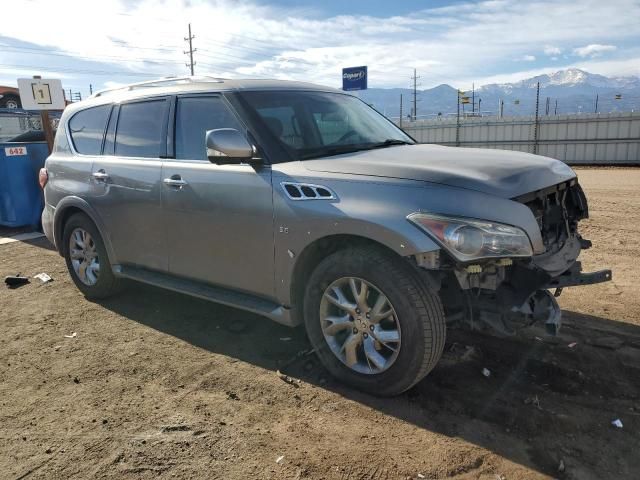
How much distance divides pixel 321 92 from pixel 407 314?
7.38ft

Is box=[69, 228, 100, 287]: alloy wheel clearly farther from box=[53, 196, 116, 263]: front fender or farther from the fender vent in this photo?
the fender vent

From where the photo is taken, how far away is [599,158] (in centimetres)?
2244

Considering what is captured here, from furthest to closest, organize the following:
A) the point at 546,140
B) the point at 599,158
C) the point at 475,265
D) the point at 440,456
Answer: the point at 546,140 < the point at 599,158 < the point at 475,265 < the point at 440,456

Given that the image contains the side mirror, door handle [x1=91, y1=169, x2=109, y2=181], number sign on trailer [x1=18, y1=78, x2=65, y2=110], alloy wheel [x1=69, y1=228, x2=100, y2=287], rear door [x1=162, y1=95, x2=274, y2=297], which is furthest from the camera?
number sign on trailer [x1=18, y1=78, x2=65, y2=110]

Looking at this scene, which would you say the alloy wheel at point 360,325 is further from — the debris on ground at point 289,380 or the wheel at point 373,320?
the debris on ground at point 289,380

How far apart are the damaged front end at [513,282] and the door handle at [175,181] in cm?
200

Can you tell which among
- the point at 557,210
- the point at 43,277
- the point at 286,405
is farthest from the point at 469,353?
the point at 43,277

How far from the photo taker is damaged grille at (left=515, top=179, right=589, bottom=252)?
339 cm

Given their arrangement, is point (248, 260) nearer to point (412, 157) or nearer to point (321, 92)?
point (412, 157)

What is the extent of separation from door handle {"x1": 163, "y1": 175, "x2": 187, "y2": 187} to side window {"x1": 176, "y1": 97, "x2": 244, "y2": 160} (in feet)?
0.58

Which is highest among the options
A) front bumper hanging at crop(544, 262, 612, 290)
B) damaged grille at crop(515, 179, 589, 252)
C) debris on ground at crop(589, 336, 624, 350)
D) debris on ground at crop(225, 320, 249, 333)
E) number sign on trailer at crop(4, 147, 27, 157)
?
number sign on trailer at crop(4, 147, 27, 157)

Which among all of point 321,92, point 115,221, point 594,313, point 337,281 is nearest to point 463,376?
point 337,281

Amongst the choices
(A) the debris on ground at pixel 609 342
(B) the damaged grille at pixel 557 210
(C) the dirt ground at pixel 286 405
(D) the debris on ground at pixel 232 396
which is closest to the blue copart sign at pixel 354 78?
(C) the dirt ground at pixel 286 405

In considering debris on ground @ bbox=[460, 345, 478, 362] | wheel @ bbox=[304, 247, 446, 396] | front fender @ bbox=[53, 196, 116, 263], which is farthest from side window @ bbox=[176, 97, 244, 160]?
debris on ground @ bbox=[460, 345, 478, 362]
